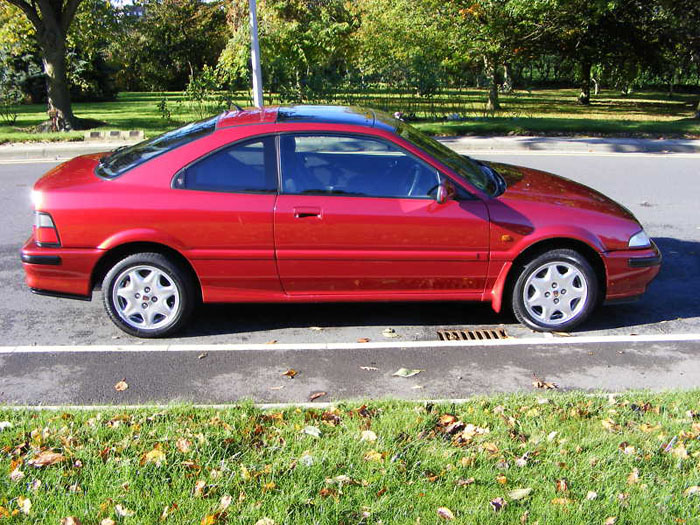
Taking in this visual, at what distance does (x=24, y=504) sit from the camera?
3.10m

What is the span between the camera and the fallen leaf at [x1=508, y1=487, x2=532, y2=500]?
3.18 meters

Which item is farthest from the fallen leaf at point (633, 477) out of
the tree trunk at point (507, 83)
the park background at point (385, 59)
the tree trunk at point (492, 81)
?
the tree trunk at point (507, 83)

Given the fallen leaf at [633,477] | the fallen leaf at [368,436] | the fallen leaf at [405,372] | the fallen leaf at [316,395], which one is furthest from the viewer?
the fallen leaf at [405,372]

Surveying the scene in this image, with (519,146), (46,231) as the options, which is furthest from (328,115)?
(519,146)

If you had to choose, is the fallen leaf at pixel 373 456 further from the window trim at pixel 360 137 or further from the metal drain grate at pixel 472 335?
the window trim at pixel 360 137

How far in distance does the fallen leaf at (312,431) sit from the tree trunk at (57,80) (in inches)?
651

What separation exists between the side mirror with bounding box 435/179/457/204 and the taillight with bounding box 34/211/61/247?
9.33 ft

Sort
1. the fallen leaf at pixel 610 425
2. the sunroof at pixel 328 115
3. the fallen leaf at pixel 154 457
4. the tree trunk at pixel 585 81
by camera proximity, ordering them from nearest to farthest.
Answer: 1. the fallen leaf at pixel 154 457
2. the fallen leaf at pixel 610 425
3. the sunroof at pixel 328 115
4. the tree trunk at pixel 585 81

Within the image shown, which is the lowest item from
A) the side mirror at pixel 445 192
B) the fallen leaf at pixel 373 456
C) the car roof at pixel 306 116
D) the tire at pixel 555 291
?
the fallen leaf at pixel 373 456

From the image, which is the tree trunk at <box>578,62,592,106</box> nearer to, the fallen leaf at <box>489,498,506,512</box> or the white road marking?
the white road marking

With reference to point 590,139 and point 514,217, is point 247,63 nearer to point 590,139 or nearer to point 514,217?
point 590,139

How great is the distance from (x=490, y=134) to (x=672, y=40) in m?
10.5

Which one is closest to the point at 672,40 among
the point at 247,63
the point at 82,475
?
the point at 247,63

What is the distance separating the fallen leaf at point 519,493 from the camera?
10.4 ft
